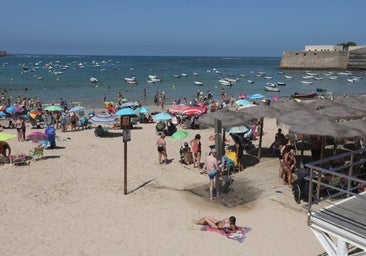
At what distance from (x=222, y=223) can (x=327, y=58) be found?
87.3 meters

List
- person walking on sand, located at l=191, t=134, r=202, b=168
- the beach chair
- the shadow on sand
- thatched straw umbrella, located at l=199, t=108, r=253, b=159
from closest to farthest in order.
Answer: the shadow on sand < thatched straw umbrella, located at l=199, t=108, r=253, b=159 < person walking on sand, located at l=191, t=134, r=202, b=168 < the beach chair

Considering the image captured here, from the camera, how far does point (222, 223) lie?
8891 mm

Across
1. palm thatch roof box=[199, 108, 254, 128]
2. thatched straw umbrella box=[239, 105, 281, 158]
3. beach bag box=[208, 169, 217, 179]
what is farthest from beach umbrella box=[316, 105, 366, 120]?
beach bag box=[208, 169, 217, 179]

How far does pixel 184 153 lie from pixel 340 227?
30.1 ft

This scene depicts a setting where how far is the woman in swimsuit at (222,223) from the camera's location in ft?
28.8

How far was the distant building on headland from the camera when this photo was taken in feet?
280

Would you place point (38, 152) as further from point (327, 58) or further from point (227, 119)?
point (327, 58)

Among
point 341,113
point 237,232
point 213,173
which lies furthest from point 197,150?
point 237,232

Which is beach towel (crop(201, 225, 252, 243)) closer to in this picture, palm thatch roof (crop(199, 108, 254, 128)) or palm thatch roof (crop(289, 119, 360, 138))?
palm thatch roof (crop(289, 119, 360, 138))

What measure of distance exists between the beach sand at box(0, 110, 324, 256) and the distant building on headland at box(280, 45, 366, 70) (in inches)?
3128

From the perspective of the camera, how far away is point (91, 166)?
14.1 meters

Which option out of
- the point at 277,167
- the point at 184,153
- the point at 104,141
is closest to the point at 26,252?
the point at 184,153

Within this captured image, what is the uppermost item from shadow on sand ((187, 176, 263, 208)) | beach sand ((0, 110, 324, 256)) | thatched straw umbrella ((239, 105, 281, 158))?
thatched straw umbrella ((239, 105, 281, 158))

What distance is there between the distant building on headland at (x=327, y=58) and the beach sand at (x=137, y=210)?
261ft
